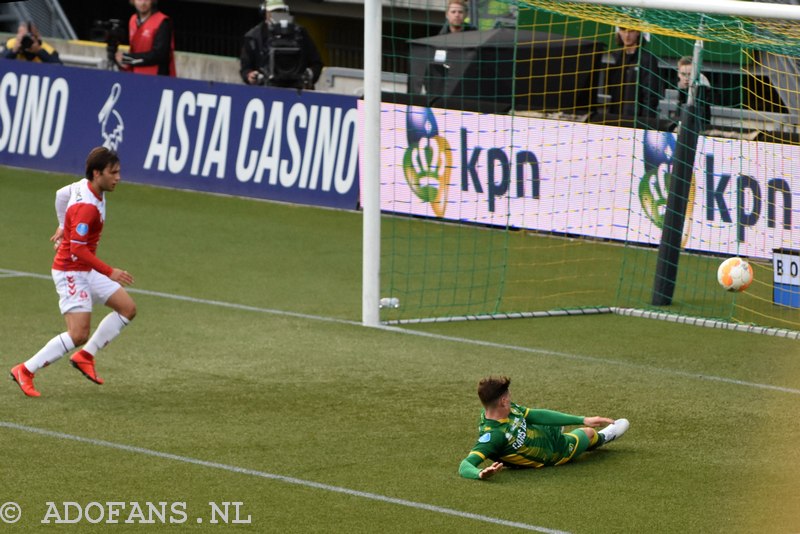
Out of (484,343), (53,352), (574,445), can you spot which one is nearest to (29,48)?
(484,343)

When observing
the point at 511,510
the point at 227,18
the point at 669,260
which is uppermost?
the point at 227,18

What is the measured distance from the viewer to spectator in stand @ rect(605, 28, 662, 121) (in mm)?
16328

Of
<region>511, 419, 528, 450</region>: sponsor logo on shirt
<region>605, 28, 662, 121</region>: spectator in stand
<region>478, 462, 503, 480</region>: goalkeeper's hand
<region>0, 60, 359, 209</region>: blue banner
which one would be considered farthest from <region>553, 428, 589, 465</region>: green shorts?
<region>0, 60, 359, 209</region>: blue banner

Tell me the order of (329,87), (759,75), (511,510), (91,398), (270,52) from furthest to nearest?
(329,87)
(270,52)
(759,75)
(91,398)
(511,510)

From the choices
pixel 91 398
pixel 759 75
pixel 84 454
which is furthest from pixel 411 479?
pixel 759 75

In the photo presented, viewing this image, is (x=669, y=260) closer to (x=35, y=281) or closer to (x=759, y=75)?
(x=759, y=75)

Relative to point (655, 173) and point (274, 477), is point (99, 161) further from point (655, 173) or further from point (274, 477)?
point (655, 173)

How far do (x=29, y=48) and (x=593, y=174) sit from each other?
9188 millimetres

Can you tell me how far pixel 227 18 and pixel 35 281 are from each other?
731 inches

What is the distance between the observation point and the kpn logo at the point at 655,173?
15.4 metres

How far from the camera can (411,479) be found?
8.58 m

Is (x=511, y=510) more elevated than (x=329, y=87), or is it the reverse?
(x=329, y=87)

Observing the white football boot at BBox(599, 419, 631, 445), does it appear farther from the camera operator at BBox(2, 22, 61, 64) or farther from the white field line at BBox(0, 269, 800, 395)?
the camera operator at BBox(2, 22, 61, 64)

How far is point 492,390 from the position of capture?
28.1ft
